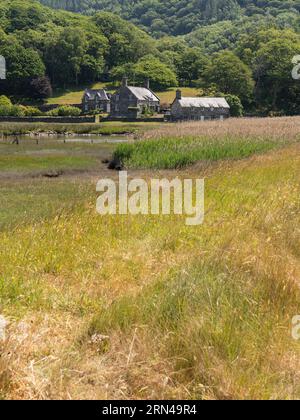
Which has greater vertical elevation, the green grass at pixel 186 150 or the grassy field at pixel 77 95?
the green grass at pixel 186 150

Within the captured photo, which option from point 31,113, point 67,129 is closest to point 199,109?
point 67,129

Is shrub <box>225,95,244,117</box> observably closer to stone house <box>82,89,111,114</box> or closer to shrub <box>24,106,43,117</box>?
stone house <box>82,89,111,114</box>

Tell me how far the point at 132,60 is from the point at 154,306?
522 ft

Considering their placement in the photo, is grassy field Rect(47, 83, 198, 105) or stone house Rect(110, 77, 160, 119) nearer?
stone house Rect(110, 77, 160, 119)

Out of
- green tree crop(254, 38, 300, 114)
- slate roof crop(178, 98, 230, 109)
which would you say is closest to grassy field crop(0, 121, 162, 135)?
slate roof crop(178, 98, 230, 109)

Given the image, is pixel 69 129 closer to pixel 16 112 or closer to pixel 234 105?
pixel 16 112

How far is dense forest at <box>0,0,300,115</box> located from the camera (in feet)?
317

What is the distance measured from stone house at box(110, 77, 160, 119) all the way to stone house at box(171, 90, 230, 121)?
9237 millimetres

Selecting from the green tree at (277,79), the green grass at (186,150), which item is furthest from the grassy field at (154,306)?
the green tree at (277,79)

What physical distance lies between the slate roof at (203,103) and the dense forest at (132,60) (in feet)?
A: 10.6

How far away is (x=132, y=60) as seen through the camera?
15700 cm

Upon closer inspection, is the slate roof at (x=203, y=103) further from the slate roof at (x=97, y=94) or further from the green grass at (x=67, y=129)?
the green grass at (x=67, y=129)

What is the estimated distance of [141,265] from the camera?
23.8ft

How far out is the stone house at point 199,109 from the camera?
8818 centimetres
